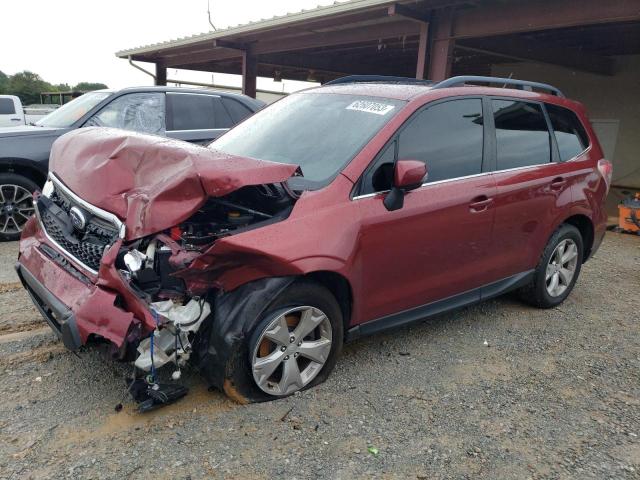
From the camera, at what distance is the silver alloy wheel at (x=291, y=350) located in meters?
2.86

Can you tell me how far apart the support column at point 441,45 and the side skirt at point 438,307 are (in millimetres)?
5330

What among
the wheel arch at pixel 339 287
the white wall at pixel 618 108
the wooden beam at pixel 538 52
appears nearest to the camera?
the wheel arch at pixel 339 287

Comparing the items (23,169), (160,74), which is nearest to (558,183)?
(23,169)

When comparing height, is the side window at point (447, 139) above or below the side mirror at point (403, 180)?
above

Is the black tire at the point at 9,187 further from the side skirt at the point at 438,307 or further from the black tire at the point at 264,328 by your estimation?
the side skirt at the point at 438,307

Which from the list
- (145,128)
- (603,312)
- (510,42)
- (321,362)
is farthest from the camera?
(510,42)

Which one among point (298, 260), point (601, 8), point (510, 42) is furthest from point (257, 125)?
point (510, 42)

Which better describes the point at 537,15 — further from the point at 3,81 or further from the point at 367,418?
the point at 3,81

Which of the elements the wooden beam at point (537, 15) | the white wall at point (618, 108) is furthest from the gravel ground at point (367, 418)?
the white wall at point (618, 108)

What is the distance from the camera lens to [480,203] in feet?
12.2

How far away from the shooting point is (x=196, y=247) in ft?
8.57

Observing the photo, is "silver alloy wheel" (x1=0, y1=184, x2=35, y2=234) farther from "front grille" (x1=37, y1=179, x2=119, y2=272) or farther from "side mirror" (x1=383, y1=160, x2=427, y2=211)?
"side mirror" (x1=383, y1=160, x2=427, y2=211)

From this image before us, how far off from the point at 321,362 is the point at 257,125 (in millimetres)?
1906

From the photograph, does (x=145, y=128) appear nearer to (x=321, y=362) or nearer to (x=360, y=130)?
(x=360, y=130)
